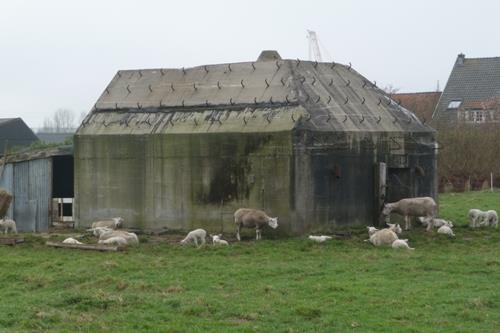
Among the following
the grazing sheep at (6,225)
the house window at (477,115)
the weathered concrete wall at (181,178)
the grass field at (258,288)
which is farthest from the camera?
the house window at (477,115)

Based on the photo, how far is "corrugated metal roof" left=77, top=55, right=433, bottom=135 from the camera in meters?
24.0

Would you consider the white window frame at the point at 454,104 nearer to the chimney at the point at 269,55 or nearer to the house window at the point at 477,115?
the house window at the point at 477,115

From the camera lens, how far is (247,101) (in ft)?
81.5

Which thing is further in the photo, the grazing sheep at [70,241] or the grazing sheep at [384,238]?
the grazing sheep at [70,241]

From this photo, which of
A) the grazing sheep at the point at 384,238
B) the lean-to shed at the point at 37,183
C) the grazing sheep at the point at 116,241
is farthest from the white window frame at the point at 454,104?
the grazing sheep at the point at 116,241

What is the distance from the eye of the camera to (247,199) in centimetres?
2345

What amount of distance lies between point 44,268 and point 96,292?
12.3ft

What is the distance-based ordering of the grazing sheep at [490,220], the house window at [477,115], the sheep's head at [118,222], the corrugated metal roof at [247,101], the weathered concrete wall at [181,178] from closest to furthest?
A: 1. the weathered concrete wall at [181,178]
2. the corrugated metal roof at [247,101]
3. the grazing sheep at [490,220]
4. the sheep's head at [118,222]
5. the house window at [477,115]

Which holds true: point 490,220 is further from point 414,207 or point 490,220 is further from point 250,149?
point 250,149

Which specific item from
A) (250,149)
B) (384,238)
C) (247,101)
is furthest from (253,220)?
(247,101)

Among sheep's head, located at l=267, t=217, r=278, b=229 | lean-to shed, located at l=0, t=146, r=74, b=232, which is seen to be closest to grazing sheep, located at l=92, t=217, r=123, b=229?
lean-to shed, located at l=0, t=146, r=74, b=232

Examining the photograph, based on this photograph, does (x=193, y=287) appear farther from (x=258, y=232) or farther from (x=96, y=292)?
(x=258, y=232)

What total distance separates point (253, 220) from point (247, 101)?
4.29 meters

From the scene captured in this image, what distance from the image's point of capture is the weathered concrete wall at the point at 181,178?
23.1m
